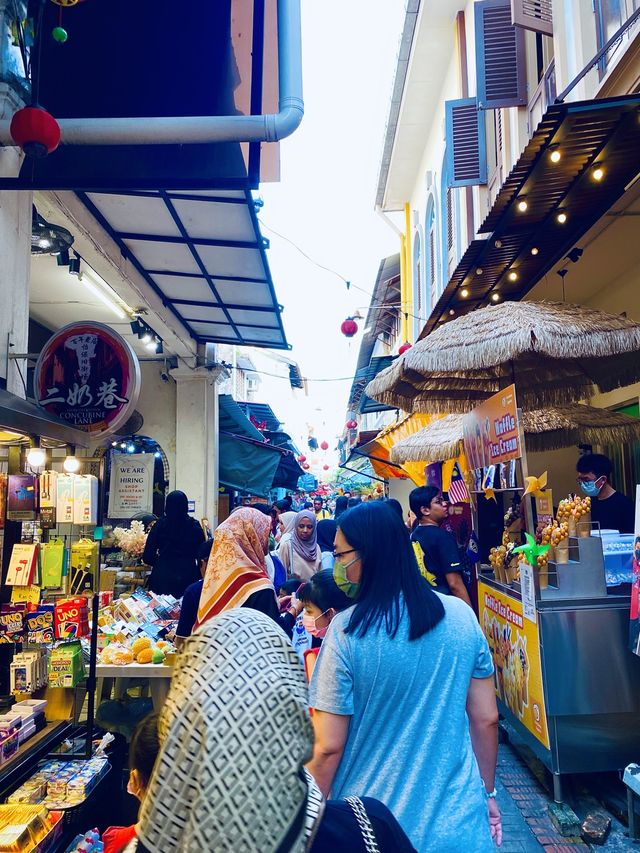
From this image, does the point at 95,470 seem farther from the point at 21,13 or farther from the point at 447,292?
the point at 447,292

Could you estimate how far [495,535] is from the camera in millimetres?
8562

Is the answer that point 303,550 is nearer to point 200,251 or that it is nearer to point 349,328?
point 200,251

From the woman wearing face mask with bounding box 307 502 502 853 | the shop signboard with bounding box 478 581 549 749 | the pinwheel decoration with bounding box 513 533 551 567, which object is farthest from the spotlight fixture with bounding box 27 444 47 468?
the shop signboard with bounding box 478 581 549 749

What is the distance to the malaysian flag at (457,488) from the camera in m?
9.44

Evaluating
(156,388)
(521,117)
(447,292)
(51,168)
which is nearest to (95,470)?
(51,168)

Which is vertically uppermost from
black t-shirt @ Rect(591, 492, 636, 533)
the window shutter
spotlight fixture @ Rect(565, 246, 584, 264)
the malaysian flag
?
the window shutter

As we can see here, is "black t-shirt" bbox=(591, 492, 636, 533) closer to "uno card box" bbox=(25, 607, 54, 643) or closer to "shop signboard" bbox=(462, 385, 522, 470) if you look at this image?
"shop signboard" bbox=(462, 385, 522, 470)

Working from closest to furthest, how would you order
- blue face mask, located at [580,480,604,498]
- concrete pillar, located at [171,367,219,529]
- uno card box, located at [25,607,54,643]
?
uno card box, located at [25,607,54,643], blue face mask, located at [580,480,604,498], concrete pillar, located at [171,367,219,529]

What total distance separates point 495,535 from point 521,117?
5724 millimetres

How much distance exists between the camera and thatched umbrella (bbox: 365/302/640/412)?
5.04m

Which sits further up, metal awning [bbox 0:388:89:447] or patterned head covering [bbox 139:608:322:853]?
metal awning [bbox 0:388:89:447]

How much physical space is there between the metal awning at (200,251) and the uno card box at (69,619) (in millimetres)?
3884

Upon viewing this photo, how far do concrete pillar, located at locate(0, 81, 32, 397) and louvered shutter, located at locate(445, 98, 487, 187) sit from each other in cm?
654

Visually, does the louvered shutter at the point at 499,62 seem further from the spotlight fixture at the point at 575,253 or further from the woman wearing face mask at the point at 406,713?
the woman wearing face mask at the point at 406,713
